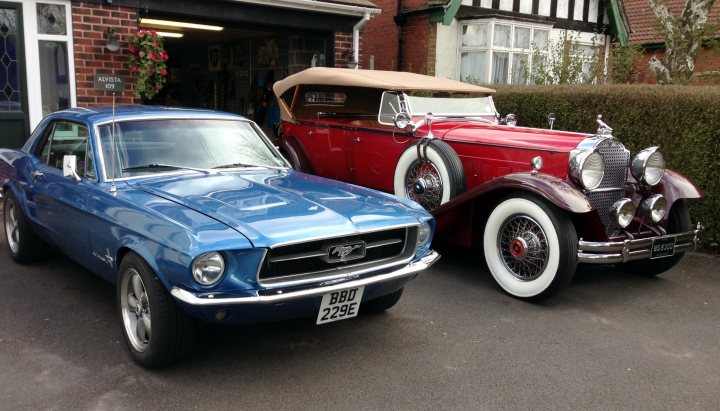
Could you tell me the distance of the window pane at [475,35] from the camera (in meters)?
13.6

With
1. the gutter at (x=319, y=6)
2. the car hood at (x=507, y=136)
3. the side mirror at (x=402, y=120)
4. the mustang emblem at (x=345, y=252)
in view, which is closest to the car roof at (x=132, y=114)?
the side mirror at (x=402, y=120)

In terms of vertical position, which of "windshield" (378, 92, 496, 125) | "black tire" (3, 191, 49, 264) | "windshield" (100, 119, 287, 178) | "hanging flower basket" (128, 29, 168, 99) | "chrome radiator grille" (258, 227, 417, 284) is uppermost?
"hanging flower basket" (128, 29, 168, 99)

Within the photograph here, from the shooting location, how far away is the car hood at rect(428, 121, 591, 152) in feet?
16.7

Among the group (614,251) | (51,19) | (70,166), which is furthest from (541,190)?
(51,19)

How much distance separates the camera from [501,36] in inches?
540

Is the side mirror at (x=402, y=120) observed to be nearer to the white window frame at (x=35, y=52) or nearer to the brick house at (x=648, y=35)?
the white window frame at (x=35, y=52)

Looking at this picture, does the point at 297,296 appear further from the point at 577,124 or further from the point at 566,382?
the point at 577,124

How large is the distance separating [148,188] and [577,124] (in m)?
5.70

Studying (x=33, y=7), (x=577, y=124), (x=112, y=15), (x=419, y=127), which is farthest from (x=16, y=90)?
(x=577, y=124)

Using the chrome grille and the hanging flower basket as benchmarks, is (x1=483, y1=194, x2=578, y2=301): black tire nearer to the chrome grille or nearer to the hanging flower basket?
the chrome grille

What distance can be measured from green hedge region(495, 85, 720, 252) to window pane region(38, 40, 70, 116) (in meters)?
6.86

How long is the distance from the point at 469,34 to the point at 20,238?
437 inches

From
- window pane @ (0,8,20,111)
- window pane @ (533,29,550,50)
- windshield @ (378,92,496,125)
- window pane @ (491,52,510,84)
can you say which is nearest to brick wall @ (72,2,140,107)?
window pane @ (0,8,20,111)

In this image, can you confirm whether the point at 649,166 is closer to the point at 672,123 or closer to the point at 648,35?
the point at 672,123
